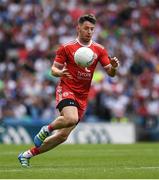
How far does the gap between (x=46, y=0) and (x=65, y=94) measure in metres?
18.1

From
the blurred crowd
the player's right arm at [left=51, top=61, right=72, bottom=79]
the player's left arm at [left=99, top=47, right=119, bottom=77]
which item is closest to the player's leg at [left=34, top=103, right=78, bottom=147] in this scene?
the player's right arm at [left=51, top=61, right=72, bottom=79]

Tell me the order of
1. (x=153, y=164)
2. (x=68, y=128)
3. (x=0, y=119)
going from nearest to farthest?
1. (x=68, y=128)
2. (x=153, y=164)
3. (x=0, y=119)

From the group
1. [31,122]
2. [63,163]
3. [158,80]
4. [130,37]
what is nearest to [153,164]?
[63,163]

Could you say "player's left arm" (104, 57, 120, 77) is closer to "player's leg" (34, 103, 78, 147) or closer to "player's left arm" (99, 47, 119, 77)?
"player's left arm" (99, 47, 119, 77)

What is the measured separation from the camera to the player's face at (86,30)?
40.5ft

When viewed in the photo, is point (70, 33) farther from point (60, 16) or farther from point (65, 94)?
point (65, 94)

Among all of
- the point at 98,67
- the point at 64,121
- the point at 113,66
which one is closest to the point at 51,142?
the point at 64,121

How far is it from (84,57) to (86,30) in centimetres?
47

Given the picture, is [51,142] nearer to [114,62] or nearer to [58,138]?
[58,138]

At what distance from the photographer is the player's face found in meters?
12.4

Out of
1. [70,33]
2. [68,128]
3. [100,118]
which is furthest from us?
[70,33]

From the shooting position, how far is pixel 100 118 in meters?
25.2

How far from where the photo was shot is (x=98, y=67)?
2631 cm

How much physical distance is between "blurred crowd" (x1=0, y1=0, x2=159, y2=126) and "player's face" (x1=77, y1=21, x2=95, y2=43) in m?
11.6
